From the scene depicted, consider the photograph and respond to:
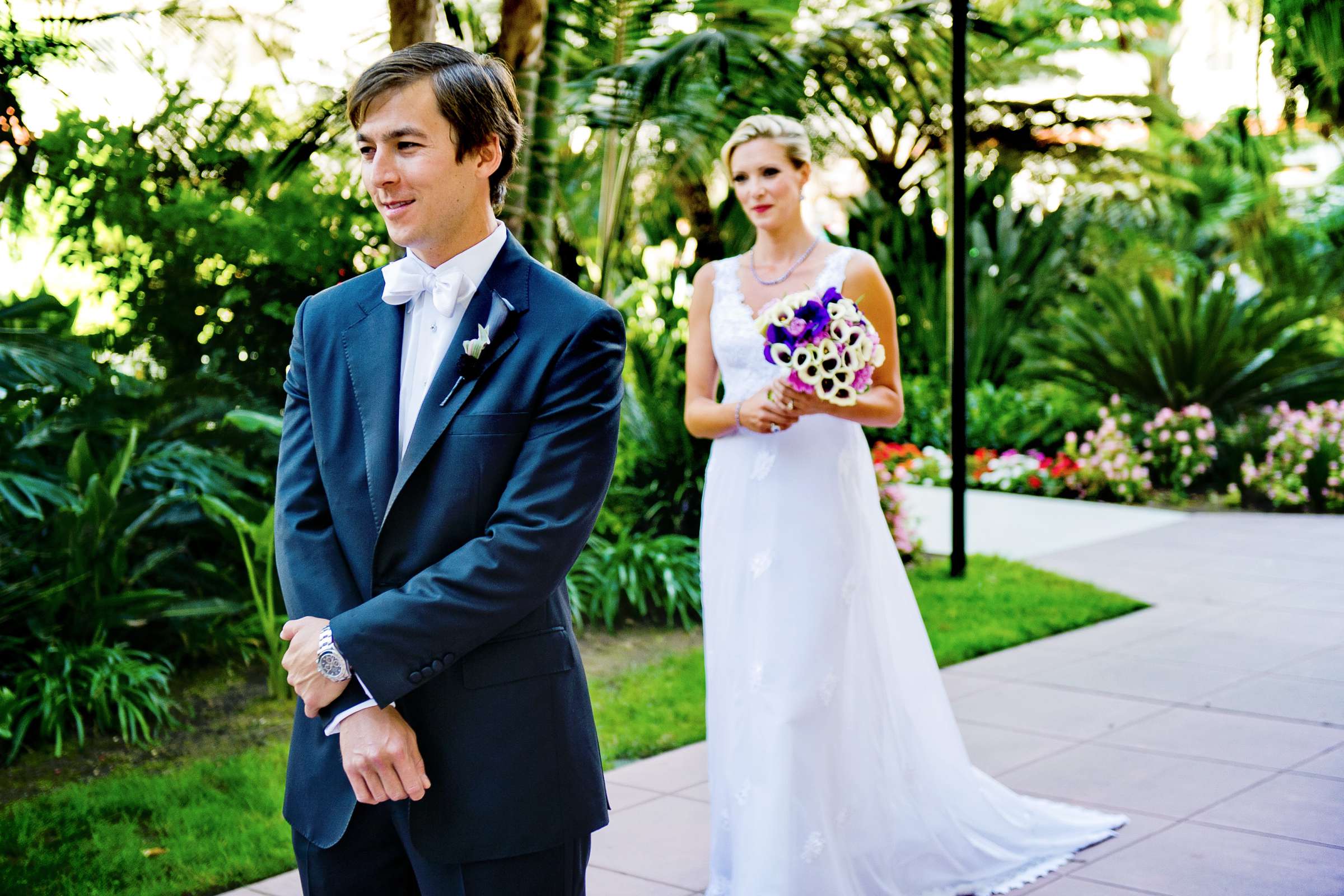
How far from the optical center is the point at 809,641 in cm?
403

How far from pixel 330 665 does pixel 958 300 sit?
7444 millimetres

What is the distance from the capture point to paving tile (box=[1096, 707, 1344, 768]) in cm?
532

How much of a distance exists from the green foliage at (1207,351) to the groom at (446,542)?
40.0ft

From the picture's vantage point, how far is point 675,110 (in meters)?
7.83

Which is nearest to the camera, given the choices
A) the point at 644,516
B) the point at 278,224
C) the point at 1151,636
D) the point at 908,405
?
the point at 278,224

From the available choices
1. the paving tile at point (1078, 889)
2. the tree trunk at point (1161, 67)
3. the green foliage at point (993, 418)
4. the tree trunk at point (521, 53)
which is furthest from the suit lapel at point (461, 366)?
the tree trunk at point (1161, 67)

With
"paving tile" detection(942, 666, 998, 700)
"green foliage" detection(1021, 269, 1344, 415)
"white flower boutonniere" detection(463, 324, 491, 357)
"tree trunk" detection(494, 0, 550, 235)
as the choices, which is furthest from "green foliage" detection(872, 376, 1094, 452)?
"white flower boutonniere" detection(463, 324, 491, 357)

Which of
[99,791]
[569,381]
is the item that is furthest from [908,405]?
[569,381]

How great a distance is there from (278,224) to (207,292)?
0.51 m

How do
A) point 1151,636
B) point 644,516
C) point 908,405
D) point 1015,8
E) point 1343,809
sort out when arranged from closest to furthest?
point 1343,809
point 1151,636
point 644,516
point 908,405
point 1015,8

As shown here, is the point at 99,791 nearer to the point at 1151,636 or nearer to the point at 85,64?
the point at 85,64

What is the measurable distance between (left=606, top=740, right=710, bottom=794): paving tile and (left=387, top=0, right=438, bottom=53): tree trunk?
296 cm

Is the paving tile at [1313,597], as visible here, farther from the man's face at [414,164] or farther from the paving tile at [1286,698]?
the man's face at [414,164]

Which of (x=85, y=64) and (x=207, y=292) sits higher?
(x=85, y=64)
